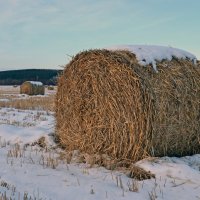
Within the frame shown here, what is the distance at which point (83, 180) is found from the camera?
17.7 feet

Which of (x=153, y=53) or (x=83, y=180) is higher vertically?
(x=153, y=53)

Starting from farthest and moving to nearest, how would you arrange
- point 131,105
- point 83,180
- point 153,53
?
point 153,53
point 131,105
point 83,180

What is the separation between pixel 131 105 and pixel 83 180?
5.08ft

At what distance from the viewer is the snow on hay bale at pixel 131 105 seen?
249 inches

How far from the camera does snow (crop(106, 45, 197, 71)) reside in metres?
6.59

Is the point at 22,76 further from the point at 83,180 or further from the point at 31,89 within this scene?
the point at 83,180

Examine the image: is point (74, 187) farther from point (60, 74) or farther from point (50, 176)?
point (60, 74)

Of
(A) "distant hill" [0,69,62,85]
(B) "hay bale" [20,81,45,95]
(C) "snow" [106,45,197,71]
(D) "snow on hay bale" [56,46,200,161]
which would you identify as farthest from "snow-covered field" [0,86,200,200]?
(A) "distant hill" [0,69,62,85]

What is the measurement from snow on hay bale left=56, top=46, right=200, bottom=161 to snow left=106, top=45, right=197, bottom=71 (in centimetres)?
2

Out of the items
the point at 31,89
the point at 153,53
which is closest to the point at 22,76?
the point at 31,89

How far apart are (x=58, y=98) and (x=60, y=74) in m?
0.44

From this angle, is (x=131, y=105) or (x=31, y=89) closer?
(x=131, y=105)

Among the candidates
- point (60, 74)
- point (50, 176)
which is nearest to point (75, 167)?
point (50, 176)

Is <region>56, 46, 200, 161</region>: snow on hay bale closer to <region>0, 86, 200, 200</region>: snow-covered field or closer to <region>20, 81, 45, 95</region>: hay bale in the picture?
<region>0, 86, 200, 200</region>: snow-covered field
